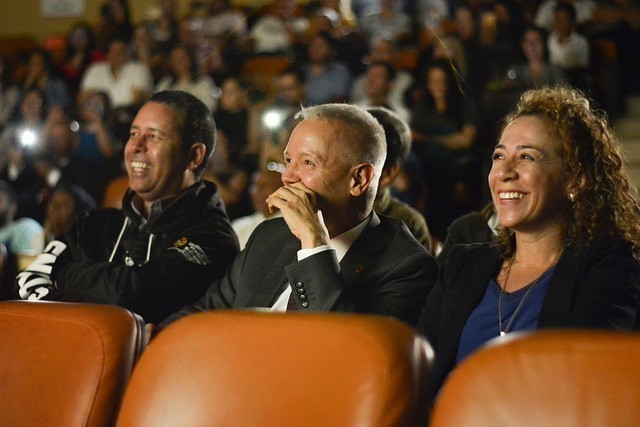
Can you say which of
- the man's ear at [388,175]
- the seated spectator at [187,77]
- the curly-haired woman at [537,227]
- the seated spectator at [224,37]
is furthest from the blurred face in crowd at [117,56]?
the curly-haired woman at [537,227]

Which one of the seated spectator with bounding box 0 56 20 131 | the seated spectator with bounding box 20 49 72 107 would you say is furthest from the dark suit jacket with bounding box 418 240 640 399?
the seated spectator with bounding box 20 49 72 107

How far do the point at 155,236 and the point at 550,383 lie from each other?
53.8 inches

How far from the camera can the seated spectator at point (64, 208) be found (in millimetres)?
3393

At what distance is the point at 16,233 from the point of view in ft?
11.0

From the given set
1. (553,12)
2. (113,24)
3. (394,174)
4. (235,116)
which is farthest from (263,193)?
(113,24)

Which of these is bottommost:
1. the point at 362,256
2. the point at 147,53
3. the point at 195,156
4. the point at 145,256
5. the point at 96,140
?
the point at 96,140

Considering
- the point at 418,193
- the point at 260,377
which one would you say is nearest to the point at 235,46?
the point at 418,193

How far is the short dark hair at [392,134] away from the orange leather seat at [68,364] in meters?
1.17

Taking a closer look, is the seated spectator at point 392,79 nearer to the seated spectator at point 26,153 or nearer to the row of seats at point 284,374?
the seated spectator at point 26,153

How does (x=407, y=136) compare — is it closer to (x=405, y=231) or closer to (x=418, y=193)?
(x=405, y=231)

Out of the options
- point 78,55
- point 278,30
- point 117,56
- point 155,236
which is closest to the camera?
point 155,236

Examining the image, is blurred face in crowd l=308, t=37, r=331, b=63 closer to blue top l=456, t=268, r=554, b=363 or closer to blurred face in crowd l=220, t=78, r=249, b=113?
blurred face in crowd l=220, t=78, r=249, b=113

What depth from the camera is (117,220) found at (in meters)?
2.14

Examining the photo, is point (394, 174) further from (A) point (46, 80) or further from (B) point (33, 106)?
(A) point (46, 80)
